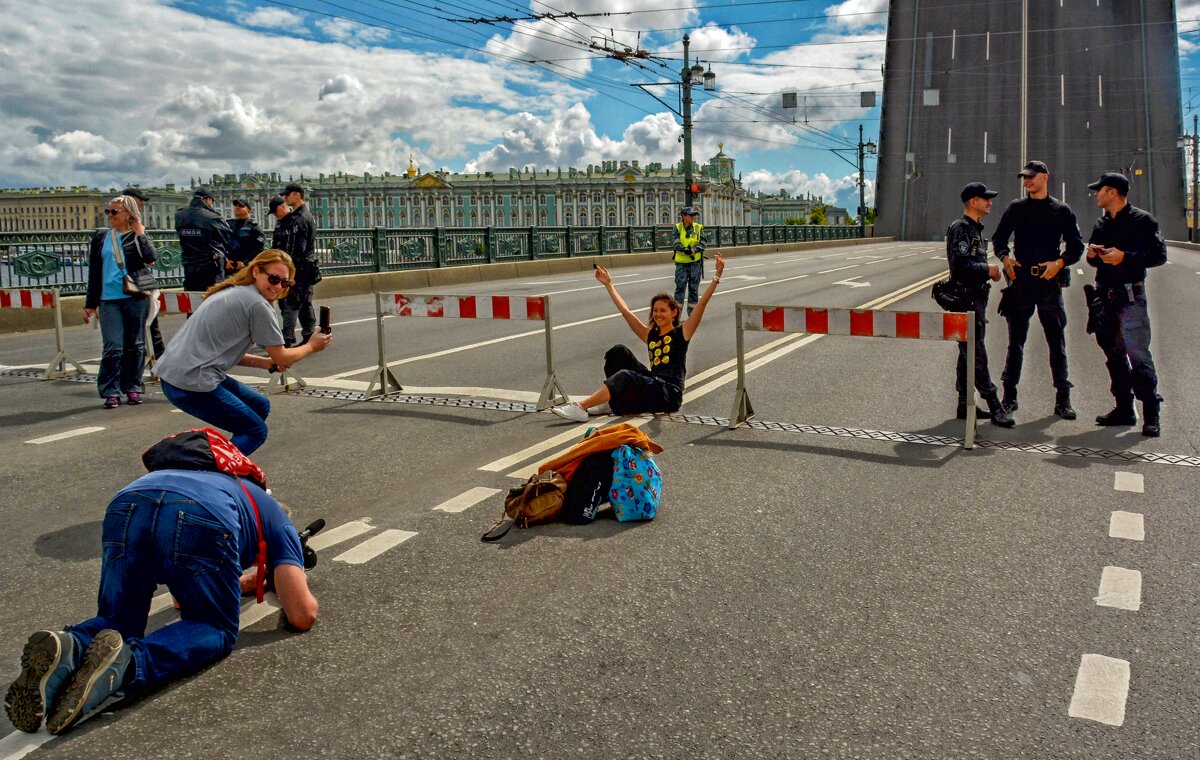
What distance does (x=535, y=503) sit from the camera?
5.07 m

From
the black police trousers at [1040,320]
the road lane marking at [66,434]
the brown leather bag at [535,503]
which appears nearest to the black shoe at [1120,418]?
the black police trousers at [1040,320]

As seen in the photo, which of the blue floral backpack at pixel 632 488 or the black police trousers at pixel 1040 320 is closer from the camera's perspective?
the blue floral backpack at pixel 632 488

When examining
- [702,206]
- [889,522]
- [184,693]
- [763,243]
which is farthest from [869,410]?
[702,206]

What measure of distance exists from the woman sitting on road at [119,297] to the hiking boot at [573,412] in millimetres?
3760

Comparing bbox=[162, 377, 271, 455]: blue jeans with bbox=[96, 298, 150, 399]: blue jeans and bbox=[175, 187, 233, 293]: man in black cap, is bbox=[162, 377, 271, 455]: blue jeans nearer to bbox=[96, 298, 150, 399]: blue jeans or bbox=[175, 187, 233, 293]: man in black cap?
bbox=[96, 298, 150, 399]: blue jeans

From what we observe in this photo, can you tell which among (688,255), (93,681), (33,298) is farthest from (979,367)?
(33,298)

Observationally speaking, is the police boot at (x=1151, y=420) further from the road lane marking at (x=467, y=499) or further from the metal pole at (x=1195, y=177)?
the metal pole at (x=1195, y=177)

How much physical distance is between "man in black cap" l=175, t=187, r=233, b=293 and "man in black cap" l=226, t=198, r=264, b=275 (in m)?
1.16

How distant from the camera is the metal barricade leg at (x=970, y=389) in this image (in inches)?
271

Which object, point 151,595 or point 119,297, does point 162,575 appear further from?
point 119,297

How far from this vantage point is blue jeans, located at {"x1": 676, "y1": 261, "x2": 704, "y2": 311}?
17219 mm

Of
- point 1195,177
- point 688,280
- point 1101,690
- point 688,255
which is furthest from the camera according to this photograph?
point 1195,177

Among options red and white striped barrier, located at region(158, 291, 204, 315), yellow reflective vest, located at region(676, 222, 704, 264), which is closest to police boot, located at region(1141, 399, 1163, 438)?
red and white striped barrier, located at region(158, 291, 204, 315)

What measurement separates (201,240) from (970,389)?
7.78 m
